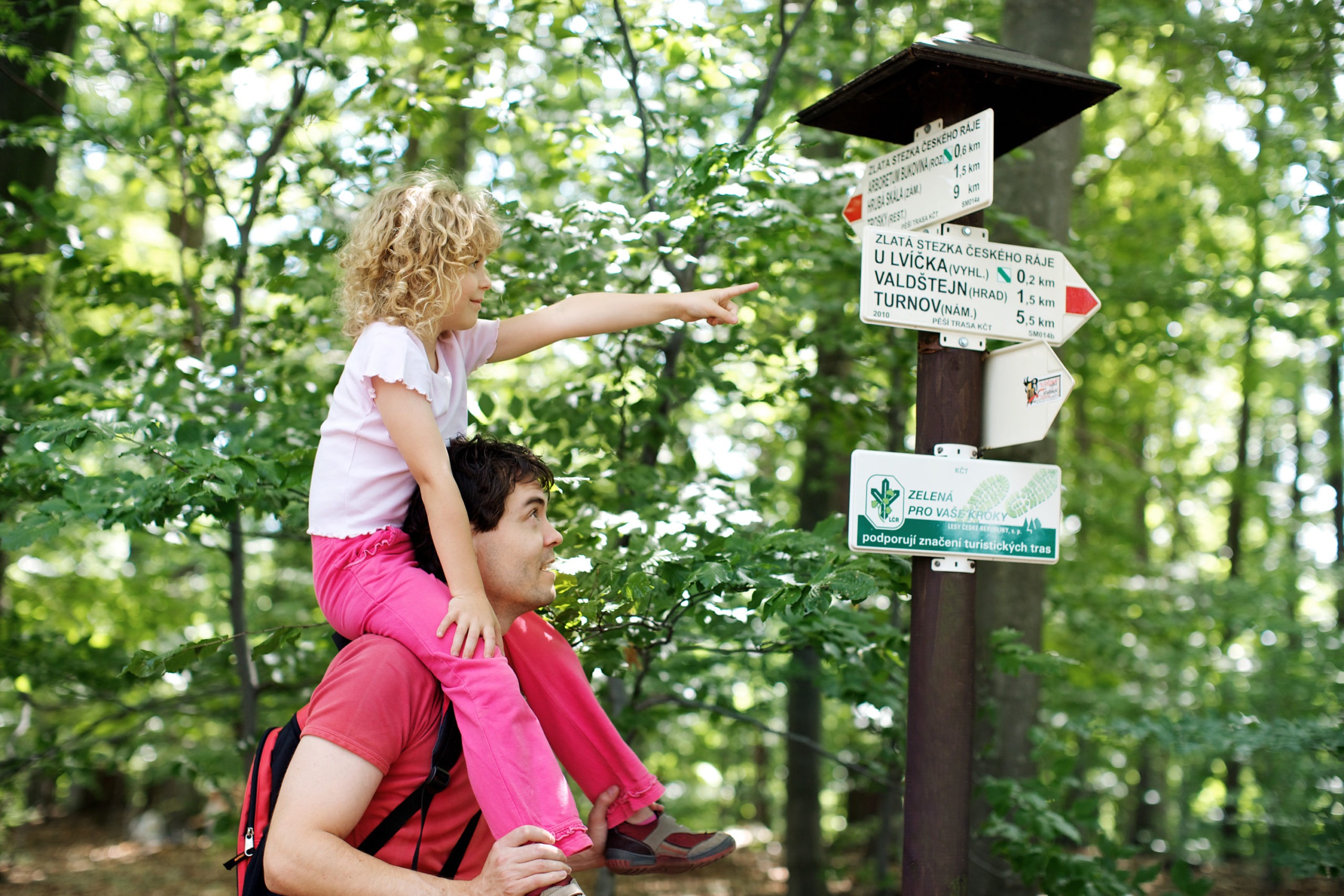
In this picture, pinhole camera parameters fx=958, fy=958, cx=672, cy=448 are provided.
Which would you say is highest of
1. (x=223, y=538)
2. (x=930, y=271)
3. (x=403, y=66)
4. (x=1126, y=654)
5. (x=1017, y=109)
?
(x=403, y=66)

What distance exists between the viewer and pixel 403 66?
4746mm

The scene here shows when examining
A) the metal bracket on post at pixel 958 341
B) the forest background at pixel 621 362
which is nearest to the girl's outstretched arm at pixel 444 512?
the forest background at pixel 621 362

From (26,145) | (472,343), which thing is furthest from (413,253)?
(26,145)

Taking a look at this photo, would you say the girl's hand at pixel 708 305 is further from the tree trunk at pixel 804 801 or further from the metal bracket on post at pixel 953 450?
the tree trunk at pixel 804 801

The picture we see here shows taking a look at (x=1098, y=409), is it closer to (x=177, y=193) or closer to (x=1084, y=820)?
(x=1084, y=820)

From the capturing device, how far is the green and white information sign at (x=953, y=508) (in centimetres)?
232

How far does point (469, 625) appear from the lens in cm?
194

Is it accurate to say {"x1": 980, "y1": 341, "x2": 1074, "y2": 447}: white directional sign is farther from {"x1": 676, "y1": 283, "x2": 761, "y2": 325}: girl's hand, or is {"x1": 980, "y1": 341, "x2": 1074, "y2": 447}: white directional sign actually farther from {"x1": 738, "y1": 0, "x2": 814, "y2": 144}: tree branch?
{"x1": 738, "y1": 0, "x2": 814, "y2": 144}: tree branch

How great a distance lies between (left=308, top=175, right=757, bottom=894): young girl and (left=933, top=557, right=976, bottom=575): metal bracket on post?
0.83 m

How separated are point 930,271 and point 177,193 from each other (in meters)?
4.00

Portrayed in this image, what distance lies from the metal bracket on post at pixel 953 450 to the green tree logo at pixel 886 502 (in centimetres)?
18

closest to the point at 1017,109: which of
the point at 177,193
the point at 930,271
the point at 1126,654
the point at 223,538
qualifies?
the point at 930,271

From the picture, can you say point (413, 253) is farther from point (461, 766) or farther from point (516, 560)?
point (461, 766)

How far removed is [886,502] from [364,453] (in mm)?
1237
